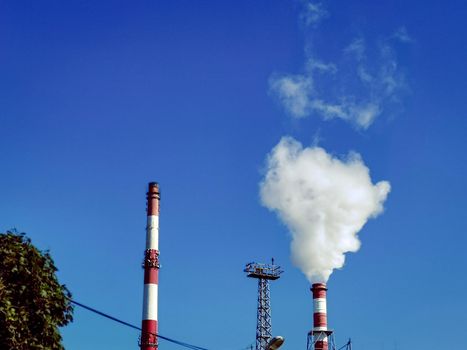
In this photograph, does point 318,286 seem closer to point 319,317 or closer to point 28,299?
point 319,317

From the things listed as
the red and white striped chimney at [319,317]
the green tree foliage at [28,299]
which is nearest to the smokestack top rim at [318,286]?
the red and white striped chimney at [319,317]

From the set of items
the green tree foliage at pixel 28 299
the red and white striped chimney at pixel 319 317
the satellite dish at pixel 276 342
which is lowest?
the satellite dish at pixel 276 342

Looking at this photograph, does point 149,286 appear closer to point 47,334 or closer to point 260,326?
point 260,326

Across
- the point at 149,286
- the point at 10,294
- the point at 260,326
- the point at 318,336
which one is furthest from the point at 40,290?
the point at 260,326

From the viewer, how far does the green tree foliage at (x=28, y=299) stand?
19062mm

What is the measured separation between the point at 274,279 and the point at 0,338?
5368cm

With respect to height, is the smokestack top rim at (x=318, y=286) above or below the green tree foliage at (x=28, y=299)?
above

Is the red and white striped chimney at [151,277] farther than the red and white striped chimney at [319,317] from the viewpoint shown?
No

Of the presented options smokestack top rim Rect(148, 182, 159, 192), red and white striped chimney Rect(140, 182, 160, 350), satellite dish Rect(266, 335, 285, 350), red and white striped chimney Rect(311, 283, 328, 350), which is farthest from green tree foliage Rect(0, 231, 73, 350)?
red and white striped chimney Rect(311, 283, 328, 350)

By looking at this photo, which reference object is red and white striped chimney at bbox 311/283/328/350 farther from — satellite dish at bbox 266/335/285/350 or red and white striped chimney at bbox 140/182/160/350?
satellite dish at bbox 266/335/285/350

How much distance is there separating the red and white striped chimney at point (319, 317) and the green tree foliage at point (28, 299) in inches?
1672

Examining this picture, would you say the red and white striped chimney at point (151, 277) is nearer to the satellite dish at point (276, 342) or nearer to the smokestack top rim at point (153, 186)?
the smokestack top rim at point (153, 186)

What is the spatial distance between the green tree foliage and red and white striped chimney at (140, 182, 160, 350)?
34033 millimetres

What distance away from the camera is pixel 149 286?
5538 cm
